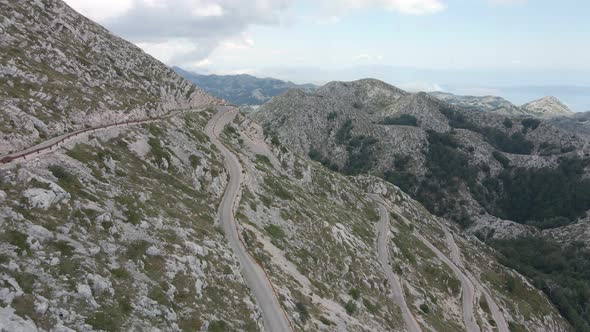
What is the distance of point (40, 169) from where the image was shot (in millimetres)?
35188

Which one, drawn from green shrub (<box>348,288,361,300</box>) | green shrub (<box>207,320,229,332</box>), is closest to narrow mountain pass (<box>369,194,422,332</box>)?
green shrub (<box>348,288,361,300</box>)

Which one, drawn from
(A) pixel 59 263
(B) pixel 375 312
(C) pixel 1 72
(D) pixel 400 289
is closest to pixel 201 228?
(A) pixel 59 263

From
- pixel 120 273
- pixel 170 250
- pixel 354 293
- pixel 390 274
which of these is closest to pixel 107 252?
pixel 120 273

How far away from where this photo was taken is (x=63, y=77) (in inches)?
2857

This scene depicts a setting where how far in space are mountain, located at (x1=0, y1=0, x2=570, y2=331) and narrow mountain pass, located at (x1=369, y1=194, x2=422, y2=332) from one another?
45cm

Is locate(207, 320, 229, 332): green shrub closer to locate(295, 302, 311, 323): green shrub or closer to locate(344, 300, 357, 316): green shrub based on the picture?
locate(295, 302, 311, 323): green shrub

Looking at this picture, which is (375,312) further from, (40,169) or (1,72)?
(1,72)

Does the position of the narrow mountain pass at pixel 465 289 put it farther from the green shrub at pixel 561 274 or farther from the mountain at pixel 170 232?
the green shrub at pixel 561 274

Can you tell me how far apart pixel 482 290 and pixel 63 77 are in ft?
446

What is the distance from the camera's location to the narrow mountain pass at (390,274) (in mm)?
72125

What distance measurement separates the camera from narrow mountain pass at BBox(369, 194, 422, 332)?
72125 millimetres

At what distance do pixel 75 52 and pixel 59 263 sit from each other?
8375cm

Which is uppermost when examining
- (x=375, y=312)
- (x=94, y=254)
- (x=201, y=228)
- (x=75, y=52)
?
(x=75, y=52)

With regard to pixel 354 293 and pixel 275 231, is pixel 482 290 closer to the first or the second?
pixel 354 293
